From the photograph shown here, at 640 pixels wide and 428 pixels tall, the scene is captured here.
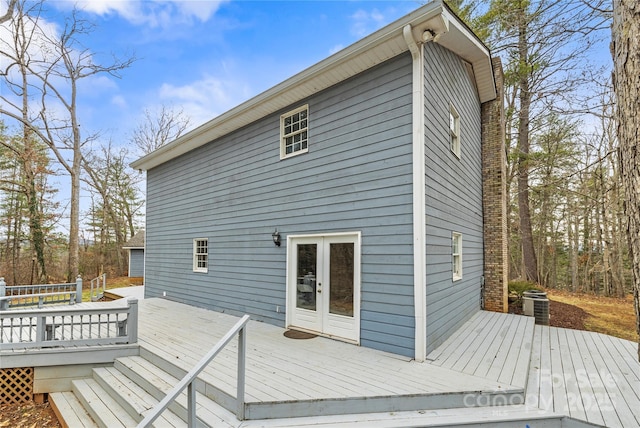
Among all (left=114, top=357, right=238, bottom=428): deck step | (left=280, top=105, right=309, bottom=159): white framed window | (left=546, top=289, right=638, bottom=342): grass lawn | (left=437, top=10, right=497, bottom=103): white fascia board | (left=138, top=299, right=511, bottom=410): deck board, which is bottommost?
(left=546, top=289, right=638, bottom=342): grass lawn

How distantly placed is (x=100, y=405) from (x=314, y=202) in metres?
4.32

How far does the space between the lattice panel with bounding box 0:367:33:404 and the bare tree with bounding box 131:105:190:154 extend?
17.9m

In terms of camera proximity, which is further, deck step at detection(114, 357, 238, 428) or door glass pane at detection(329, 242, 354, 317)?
door glass pane at detection(329, 242, 354, 317)

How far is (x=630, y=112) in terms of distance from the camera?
1.78 m

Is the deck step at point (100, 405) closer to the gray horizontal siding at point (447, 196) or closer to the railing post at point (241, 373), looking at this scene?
the railing post at point (241, 373)

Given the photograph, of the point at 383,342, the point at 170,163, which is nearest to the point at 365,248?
the point at 383,342

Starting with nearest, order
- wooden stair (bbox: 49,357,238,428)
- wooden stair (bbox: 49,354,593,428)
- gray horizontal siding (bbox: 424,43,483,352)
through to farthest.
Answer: wooden stair (bbox: 49,354,593,428), wooden stair (bbox: 49,357,238,428), gray horizontal siding (bbox: 424,43,483,352)

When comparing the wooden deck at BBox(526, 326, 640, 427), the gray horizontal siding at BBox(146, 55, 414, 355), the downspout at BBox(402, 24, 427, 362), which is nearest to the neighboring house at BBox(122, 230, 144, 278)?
the gray horizontal siding at BBox(146, 55, 414, 355)

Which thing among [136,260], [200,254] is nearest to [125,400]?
[200,254]

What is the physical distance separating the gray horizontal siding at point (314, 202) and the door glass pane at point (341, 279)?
299 millimetres

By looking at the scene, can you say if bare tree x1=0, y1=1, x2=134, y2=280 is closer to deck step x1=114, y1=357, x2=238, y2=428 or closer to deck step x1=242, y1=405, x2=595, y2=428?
deck step x1=114, y1=357, x2=238, y2=428

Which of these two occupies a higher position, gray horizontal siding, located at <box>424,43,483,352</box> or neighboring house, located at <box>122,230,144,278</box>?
gray horizontal siding, located at <box>424,43,483,352</box>

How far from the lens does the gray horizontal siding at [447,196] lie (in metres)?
4.83

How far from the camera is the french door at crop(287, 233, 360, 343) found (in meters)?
5.17
